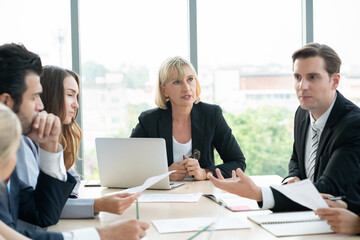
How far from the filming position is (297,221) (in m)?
1.88

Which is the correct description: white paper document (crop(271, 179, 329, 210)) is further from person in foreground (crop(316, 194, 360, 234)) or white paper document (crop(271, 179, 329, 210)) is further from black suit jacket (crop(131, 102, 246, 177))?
black suit jacket (crop(131, 102, 246, 177))

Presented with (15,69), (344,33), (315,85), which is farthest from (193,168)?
(344,33)

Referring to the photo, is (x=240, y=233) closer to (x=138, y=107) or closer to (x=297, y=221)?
(x=297, y=221)

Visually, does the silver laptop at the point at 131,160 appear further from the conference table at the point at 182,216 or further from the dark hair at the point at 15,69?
the dark hair at the point at 15,69

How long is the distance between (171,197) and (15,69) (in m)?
1.06

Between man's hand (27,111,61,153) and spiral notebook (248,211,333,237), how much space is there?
94 centimetres

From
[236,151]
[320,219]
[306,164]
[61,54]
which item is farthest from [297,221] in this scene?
[61,54]

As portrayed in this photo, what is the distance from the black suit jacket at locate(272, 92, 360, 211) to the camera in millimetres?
2195

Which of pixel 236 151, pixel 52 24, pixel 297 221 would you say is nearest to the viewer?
pixel 297 221

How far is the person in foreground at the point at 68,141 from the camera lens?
202 centimetres

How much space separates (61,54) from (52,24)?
314 millimetres

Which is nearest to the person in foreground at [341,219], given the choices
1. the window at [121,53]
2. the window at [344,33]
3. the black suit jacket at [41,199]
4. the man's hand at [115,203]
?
the man's hand at [115,203]

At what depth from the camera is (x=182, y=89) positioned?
10.7 feet

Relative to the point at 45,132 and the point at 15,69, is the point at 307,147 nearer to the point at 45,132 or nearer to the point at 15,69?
the point at 45,132
